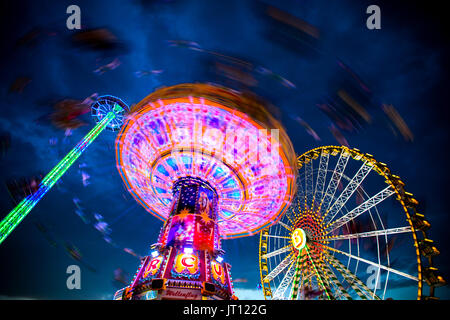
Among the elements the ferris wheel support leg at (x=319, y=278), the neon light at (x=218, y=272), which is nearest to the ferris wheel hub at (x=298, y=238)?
the ferris wheel support leg at (x=319, y=278)

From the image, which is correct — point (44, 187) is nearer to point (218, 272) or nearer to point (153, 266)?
point (153, 266)

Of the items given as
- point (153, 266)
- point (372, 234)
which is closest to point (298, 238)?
point (372, 234)

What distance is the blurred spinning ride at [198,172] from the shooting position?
11.1 metres

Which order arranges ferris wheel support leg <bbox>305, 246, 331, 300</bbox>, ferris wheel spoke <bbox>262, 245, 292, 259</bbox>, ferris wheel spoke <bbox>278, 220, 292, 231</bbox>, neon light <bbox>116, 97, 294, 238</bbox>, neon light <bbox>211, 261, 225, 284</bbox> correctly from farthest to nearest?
ferris wheel spoke <bbox>278, 220, 292, 231</bbox>
ferris wheel spoke <bbox>262, 245, 292, 259</bbox>
ferris wheel support leg <bbox>305, 246, 331, 300</bbox>
neon light <bbox>116, 97, 294, 238</bbox>
neon light <bbox>211, 261, 225, 284</bbox>

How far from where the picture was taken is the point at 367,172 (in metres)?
16.0

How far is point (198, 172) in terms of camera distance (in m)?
15.8

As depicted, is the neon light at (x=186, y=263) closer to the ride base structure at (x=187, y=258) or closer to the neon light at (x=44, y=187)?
the ride base structure at (x=187, y=258)

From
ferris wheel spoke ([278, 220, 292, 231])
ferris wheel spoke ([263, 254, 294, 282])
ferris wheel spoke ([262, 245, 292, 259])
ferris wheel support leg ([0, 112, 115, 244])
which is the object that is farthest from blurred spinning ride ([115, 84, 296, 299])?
ferris wheel spoke ([263, 254, 294, 282])

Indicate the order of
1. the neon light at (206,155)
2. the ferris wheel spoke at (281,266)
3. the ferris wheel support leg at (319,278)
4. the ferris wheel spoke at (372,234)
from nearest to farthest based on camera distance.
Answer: the ferris wheel spoke at (372,234) < the neon light at (206,155) < the ferris wheel support leg at (319,278) < the ferris wheel spoke at (281,266)

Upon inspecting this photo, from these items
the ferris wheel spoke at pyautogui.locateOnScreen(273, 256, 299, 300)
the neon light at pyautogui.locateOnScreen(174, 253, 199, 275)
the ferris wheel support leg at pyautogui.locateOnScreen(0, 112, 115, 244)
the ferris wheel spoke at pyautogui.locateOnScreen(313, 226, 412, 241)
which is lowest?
the ferris wheel spoke at pyautogui.locateOnScreen(273, 256, 299, 300)

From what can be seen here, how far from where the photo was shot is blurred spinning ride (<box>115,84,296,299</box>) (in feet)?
36.5

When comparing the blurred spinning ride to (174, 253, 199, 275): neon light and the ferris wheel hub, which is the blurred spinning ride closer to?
(174, 253, 199, 275): neon light

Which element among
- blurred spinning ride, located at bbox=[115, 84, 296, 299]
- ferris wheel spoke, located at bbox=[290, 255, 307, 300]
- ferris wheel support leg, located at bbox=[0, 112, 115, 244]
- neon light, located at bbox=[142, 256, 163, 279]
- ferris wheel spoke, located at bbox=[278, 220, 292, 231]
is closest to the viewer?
ferris wheel support leg, located at bbox=[0, 112, 115, 244]
